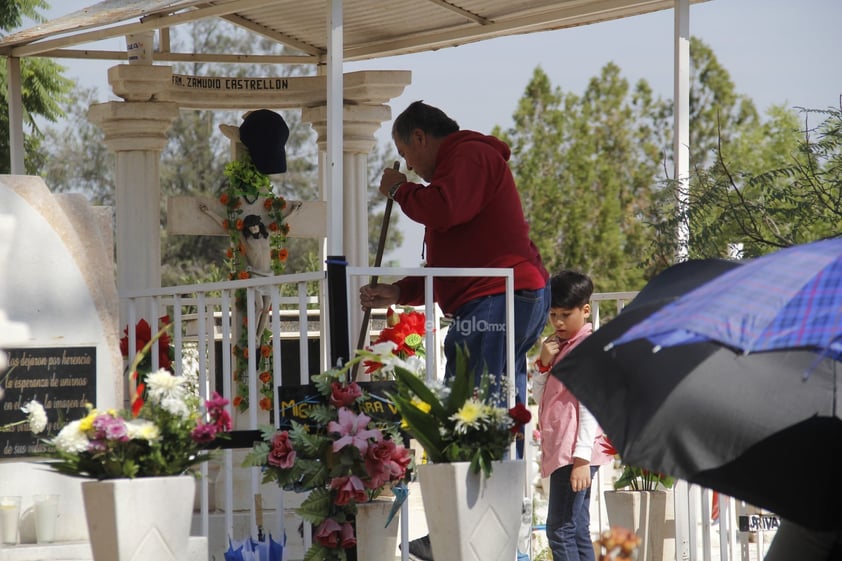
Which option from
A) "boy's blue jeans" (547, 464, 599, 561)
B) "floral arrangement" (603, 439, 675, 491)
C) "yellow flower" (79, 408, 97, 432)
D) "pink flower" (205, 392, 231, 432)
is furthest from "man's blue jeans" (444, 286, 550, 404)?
"yellow flower" (79, 408, 97, 432)

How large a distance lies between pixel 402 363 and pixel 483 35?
12.1 ft

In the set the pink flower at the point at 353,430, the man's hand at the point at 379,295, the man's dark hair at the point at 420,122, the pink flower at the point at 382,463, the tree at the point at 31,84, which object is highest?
the tree at the point at 31,84

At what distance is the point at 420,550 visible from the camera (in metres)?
5.45

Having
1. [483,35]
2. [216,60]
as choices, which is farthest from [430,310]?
[216,60]

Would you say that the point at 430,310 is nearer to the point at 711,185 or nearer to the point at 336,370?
the point at 336,370

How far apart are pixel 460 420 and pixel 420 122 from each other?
1.63 metres

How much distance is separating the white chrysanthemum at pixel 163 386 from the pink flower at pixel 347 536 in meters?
1.01

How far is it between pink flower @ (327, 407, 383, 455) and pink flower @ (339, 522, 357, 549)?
327mm

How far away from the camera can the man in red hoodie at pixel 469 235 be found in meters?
5.31

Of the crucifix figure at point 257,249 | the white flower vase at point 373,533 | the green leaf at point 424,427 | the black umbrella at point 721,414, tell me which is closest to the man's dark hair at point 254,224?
the crucifix figure at point 257,249

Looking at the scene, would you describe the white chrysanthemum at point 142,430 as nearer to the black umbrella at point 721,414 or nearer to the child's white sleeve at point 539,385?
the black umbrella at point 721,414

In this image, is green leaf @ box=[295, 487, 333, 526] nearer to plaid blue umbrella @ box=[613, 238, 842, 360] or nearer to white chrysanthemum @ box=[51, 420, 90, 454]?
white chrysanthemum @ box=[51, 420, 90, 454]

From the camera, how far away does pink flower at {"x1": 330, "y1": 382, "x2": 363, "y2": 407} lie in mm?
4949

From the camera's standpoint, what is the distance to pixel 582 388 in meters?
3.95
